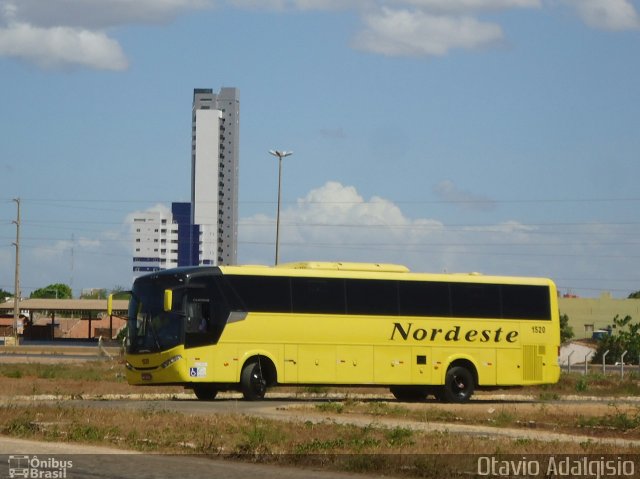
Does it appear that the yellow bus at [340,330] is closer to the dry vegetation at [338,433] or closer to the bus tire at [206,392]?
the bus tire at [206,392]

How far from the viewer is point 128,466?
16797 mm

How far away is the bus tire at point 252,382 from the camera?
34.2 m

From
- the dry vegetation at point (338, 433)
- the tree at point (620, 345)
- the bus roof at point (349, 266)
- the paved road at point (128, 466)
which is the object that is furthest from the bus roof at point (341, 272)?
the tree at point (620, 345)

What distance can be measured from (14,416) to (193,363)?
9951 mm

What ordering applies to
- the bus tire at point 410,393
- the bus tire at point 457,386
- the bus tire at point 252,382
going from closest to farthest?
the bus tire at point 252,382 < the bus tire at point 457,386 < the bus tire at point 410,393

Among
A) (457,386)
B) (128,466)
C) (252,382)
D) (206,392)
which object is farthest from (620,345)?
(128,466)

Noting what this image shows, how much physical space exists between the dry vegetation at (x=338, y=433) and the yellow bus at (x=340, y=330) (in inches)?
133

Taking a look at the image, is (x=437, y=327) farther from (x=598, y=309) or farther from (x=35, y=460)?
(x=598, y=309)

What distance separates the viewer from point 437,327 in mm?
36406

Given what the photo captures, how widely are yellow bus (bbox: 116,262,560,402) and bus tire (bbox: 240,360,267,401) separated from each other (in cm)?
3

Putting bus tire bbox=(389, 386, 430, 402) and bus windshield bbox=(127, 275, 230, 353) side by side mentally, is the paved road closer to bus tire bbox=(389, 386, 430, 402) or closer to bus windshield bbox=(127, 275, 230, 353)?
bus windshield bbox=(127, 275, 230, 353)

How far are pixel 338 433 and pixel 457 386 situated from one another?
1595cm

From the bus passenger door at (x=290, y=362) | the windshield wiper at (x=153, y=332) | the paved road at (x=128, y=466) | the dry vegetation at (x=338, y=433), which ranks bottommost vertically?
the paved road at (x=128, y=466)

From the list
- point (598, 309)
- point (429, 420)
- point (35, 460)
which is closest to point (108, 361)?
point (429, 420)
